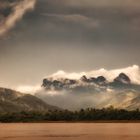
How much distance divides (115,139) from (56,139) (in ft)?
33.8

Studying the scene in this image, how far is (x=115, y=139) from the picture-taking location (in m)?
76.9

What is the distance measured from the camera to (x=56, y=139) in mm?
77625
